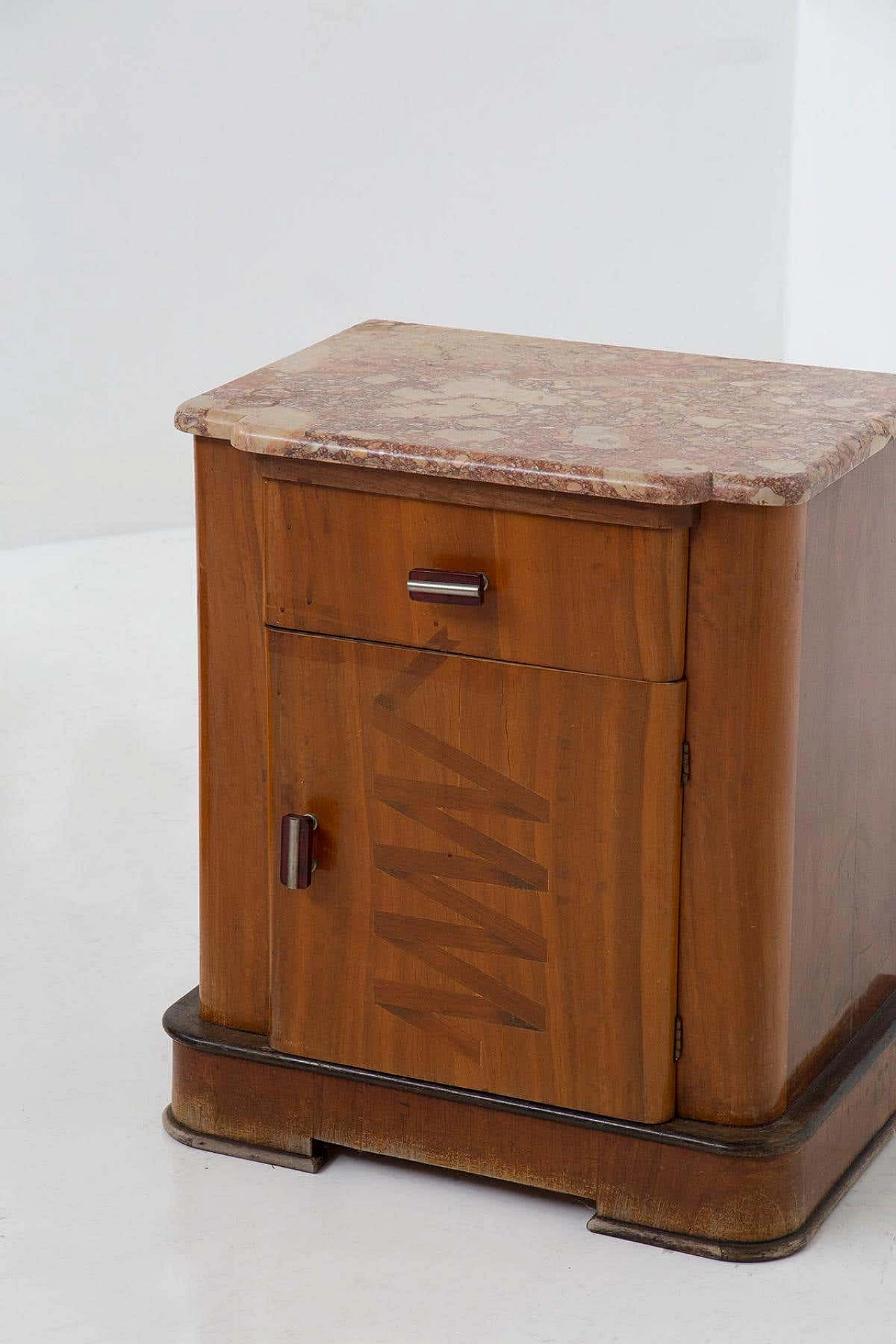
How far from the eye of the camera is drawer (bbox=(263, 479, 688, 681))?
2135 mm

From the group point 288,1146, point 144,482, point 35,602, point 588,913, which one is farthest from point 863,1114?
point 144,482

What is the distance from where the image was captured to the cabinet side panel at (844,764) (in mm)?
2230

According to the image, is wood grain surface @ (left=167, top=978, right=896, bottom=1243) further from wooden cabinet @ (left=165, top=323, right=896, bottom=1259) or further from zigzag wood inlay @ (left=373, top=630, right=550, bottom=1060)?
zigzag wood inlay @ (left=373, top=630, right=550, bottom=1060)

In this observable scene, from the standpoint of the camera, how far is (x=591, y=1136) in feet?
7.56

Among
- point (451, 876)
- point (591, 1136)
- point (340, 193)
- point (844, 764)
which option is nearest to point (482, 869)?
point (451, 876)

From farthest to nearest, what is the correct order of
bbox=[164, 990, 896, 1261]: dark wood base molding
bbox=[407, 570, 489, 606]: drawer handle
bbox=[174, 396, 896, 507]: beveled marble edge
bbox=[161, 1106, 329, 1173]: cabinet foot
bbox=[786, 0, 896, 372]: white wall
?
bbox=[786, 0, 896, 372]: white wall → bbox=[161, 1106, 329, 1173]: cabinet foot → bbox=[164, 990, 896, 1261]: dark wood base molding → bbox=[407, 570, 489, 606]: drawer handle → bbox=[174, 396, 896, 507]: beveled marble edge

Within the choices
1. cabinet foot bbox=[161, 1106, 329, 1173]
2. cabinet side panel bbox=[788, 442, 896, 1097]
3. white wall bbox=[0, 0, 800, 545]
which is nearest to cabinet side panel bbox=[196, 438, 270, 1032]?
cabinet foot bbox=[161, 1106, 329, 1173]

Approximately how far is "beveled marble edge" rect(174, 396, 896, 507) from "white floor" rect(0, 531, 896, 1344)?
822mm

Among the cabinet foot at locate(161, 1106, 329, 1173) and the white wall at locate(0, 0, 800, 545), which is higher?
the white wall at locate(0, 0, 800, 545)

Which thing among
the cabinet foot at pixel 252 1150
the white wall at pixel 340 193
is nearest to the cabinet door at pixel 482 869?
the cabinet foot at pixel 252 1150

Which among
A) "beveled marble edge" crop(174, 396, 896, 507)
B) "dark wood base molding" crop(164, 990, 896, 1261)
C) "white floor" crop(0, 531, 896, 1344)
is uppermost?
"beveled marble edge" crop(174, 396, 896, 507)

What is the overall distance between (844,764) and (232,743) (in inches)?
26.8

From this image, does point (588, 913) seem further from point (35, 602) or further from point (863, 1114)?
point (35, 602)

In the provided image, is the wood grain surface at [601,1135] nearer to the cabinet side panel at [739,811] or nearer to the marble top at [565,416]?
the cabinet side panel at [739,811]
